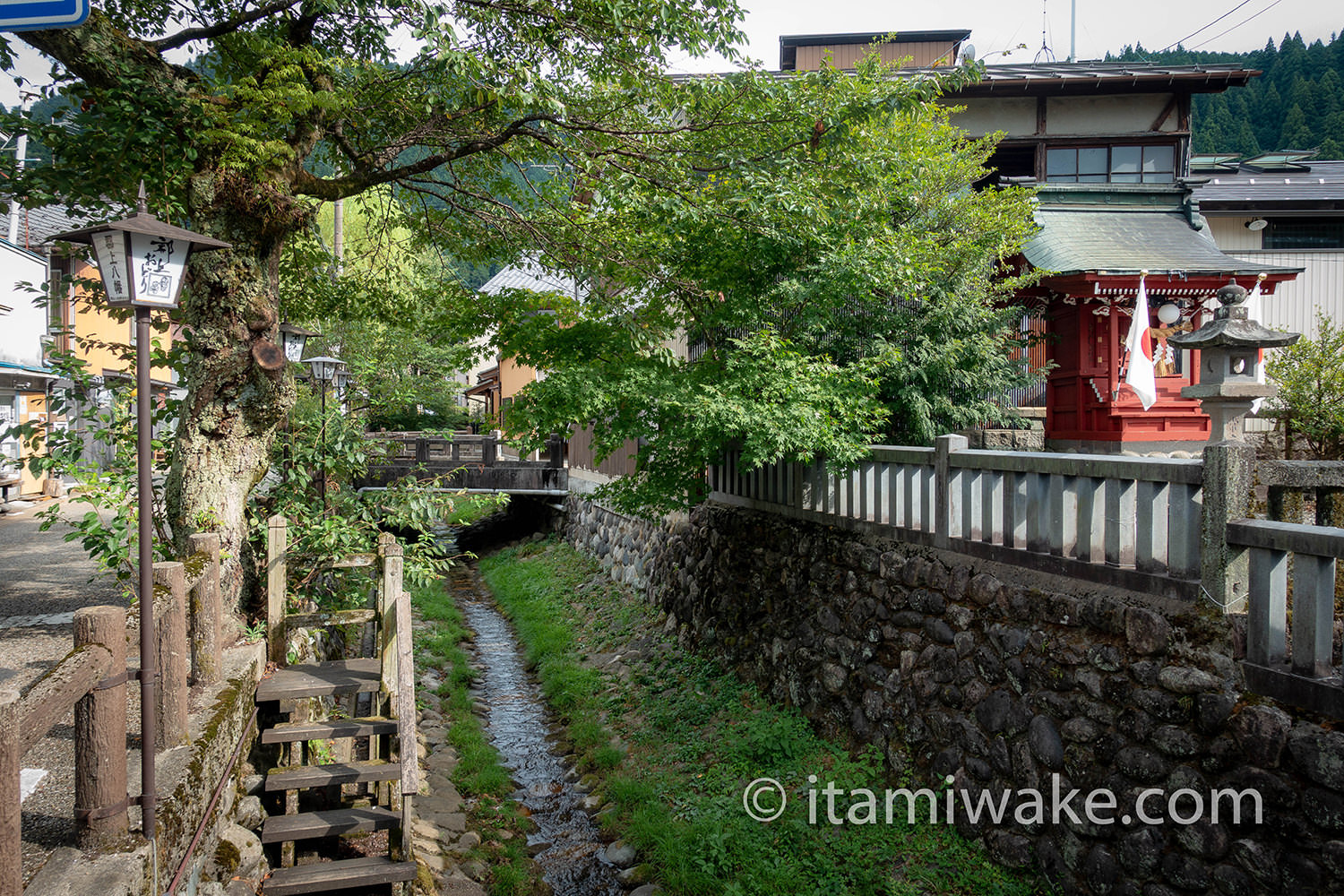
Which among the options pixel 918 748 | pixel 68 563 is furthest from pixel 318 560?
pixel 918 748

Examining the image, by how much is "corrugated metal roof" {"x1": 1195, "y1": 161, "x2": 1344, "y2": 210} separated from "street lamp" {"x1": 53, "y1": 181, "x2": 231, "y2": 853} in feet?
60.7

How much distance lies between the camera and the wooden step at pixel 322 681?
6.46m

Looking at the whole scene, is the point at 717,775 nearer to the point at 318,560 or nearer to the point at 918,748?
the point at 918,748

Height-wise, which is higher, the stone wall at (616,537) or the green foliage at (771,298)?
the green foliage at (771,298)

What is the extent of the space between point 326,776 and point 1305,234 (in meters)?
20.2

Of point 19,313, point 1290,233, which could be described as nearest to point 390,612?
point 19,313

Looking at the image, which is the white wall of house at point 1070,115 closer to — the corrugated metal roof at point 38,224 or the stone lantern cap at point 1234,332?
the stone lantern cap at point 1234,332

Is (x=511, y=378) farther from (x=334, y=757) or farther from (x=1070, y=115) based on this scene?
(x=334, y=757)

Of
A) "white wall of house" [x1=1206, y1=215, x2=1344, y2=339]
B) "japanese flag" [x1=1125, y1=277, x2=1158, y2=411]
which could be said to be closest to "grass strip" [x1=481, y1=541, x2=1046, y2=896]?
"japanese flag" [x1=1125, y1=277, x2=1158, y2=411]

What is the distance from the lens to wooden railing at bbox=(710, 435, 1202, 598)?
468 centimetres

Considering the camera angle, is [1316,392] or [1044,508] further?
[1316,392]

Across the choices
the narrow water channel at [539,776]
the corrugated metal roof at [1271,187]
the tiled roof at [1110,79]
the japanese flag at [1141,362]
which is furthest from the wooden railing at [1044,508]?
the corrugated metal roof at [1271,187]

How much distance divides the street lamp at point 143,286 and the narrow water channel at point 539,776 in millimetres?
4078

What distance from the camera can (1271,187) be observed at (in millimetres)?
17328
